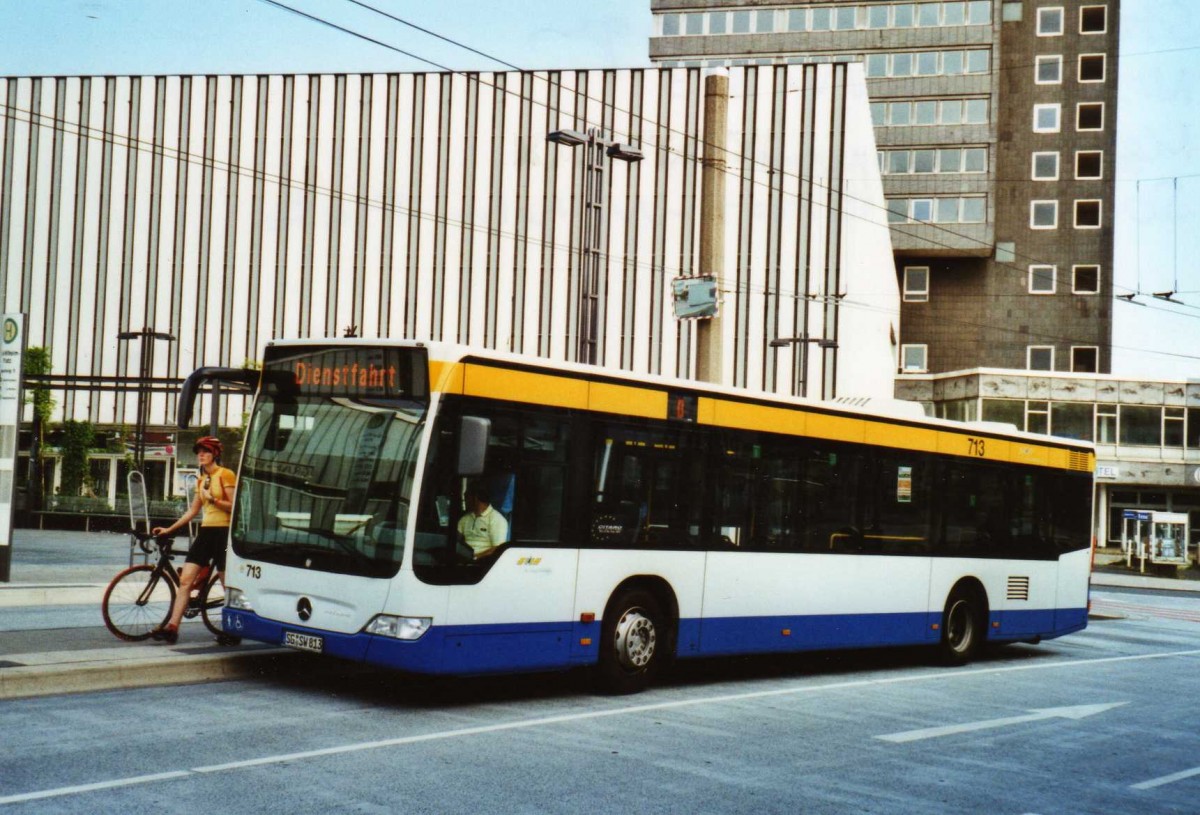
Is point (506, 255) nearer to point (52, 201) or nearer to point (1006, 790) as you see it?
point (52, 201)

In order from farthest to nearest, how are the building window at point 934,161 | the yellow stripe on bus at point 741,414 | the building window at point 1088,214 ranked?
the building window at point 1088,214 < the building window at point 934,161 < the yellow stripe on bus at point 741,414

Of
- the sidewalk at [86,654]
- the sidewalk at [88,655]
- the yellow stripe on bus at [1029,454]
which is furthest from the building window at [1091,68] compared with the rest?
the sidewalk at [88,655]

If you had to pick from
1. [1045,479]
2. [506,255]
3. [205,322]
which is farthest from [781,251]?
[1045,479]

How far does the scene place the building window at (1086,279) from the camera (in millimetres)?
77375

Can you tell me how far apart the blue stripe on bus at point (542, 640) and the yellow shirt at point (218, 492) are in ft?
3.43

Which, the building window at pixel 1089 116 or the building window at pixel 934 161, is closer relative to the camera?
the building window at pixel 934 161

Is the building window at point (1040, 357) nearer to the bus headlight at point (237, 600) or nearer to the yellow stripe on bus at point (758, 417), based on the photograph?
the yellow stripe on bus at point (758, 417)

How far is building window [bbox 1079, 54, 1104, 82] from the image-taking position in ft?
256

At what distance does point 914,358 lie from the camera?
261 feet

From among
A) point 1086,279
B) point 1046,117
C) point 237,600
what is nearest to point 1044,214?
point 1086,279

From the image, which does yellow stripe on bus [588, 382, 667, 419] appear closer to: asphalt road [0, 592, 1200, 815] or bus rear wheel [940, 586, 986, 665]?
asphalt road [0, 592, 1200, 815]

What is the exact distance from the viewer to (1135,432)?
62.1 m

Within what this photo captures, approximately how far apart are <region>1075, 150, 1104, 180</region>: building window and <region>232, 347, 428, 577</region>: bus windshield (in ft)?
247

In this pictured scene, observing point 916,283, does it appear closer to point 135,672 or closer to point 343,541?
point 343,541
